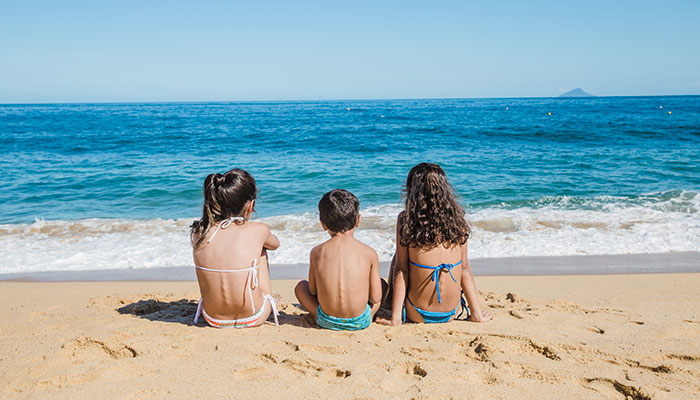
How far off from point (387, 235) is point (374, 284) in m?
3.92

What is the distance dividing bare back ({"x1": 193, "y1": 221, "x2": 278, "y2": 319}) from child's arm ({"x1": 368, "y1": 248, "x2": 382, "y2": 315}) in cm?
78

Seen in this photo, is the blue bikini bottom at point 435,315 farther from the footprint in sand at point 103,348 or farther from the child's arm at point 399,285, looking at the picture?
the footprint in sand at point 103,348

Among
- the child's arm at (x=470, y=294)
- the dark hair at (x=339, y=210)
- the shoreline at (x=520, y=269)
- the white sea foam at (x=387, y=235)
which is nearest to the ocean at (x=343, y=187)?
the white sea foam at (x=387, y=235)

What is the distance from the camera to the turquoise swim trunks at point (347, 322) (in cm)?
329

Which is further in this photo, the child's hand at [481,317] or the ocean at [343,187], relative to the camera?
the ocean at [343,187]

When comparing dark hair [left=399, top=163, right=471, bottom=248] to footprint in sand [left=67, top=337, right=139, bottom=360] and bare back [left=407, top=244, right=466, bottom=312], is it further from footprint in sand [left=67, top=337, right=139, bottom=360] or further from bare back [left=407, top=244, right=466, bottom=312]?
footprint in sand [left=67, top=337, right=139, bottom=360]

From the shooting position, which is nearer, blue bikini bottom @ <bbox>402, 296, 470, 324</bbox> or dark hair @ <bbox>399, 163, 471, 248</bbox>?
dark hair @ <bbox>399, 163, 471, 248</bbox>

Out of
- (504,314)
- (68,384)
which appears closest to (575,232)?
(504,314)

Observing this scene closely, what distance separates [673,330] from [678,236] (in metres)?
4.23

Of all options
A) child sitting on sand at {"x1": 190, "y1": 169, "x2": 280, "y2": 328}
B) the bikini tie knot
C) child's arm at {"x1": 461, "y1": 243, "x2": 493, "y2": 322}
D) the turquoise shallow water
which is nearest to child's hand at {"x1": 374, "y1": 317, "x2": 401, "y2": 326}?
the bikini tie knot

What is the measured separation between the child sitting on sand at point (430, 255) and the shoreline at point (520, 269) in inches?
83.7

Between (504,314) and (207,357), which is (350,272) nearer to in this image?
(207,357)

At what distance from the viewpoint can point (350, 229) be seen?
3277 mm

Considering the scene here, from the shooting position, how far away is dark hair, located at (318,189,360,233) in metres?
3.16
